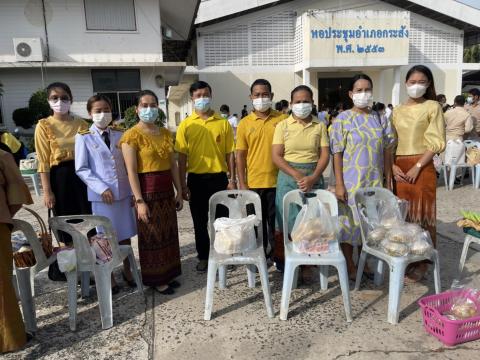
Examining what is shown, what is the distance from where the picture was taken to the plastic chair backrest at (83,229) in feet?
9.40

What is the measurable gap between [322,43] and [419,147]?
1397 centimetres

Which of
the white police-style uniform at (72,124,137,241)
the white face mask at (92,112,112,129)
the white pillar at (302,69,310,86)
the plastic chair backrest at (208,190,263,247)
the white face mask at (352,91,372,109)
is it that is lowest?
the plastic chair backrest at (208,190,263,247)

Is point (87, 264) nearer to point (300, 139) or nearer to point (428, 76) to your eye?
point (300, 139)

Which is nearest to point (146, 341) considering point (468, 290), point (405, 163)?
point (468, 290)

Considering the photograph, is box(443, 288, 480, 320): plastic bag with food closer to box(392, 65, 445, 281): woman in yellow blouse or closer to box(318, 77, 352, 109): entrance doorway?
box(392, 65, 445, 281): woman in yellow blouse

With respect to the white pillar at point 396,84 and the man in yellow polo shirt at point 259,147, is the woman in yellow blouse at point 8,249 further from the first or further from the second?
the white pillar at point 396,84

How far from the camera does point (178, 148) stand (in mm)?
3584

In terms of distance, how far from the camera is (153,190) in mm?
3180

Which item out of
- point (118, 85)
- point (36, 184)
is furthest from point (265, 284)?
point (118, 85)

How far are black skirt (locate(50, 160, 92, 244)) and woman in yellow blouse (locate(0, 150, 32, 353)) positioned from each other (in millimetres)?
715

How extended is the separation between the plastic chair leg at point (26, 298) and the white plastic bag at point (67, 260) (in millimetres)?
214

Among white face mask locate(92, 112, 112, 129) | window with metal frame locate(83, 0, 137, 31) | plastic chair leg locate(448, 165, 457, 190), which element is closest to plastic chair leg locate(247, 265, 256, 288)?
white face mask locate(92, 112, 112, 129)

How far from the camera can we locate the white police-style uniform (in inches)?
121

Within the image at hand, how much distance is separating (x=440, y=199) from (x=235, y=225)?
15.8 feet
